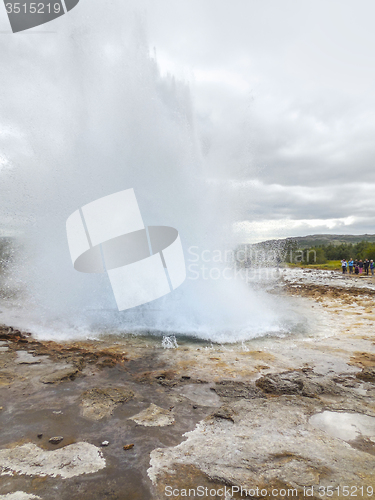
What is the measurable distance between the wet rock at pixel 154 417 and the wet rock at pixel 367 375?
3912 millimetres

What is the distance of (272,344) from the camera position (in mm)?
7684

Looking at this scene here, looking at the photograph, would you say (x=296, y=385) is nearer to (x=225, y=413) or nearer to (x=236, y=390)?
(x=236, y=390)

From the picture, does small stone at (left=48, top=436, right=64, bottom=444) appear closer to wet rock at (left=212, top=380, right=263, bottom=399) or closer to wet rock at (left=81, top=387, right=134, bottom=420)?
wet rock at (left=81, top=387, right=134, bottom=420)

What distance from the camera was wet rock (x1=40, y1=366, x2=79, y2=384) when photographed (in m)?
5.26

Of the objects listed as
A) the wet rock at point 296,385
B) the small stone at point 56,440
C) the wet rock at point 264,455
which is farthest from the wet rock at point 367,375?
the small stone at point 56,440

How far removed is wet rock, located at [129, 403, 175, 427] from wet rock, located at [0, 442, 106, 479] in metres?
0.75

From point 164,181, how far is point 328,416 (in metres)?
10.3

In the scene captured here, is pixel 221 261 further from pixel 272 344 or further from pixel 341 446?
pixel 341 446

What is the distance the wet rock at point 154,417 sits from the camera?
13.0ft

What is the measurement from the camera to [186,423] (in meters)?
4.00

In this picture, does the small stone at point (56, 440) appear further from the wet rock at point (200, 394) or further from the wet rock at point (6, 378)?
the wet rock at point (6, 378)

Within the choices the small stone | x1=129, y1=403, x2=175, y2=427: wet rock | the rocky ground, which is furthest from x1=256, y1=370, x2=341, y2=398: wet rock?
the small stone

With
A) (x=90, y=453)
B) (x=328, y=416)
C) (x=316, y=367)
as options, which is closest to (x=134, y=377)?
(x=90, y=453)

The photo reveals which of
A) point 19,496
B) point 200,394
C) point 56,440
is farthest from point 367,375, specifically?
point 19,496
